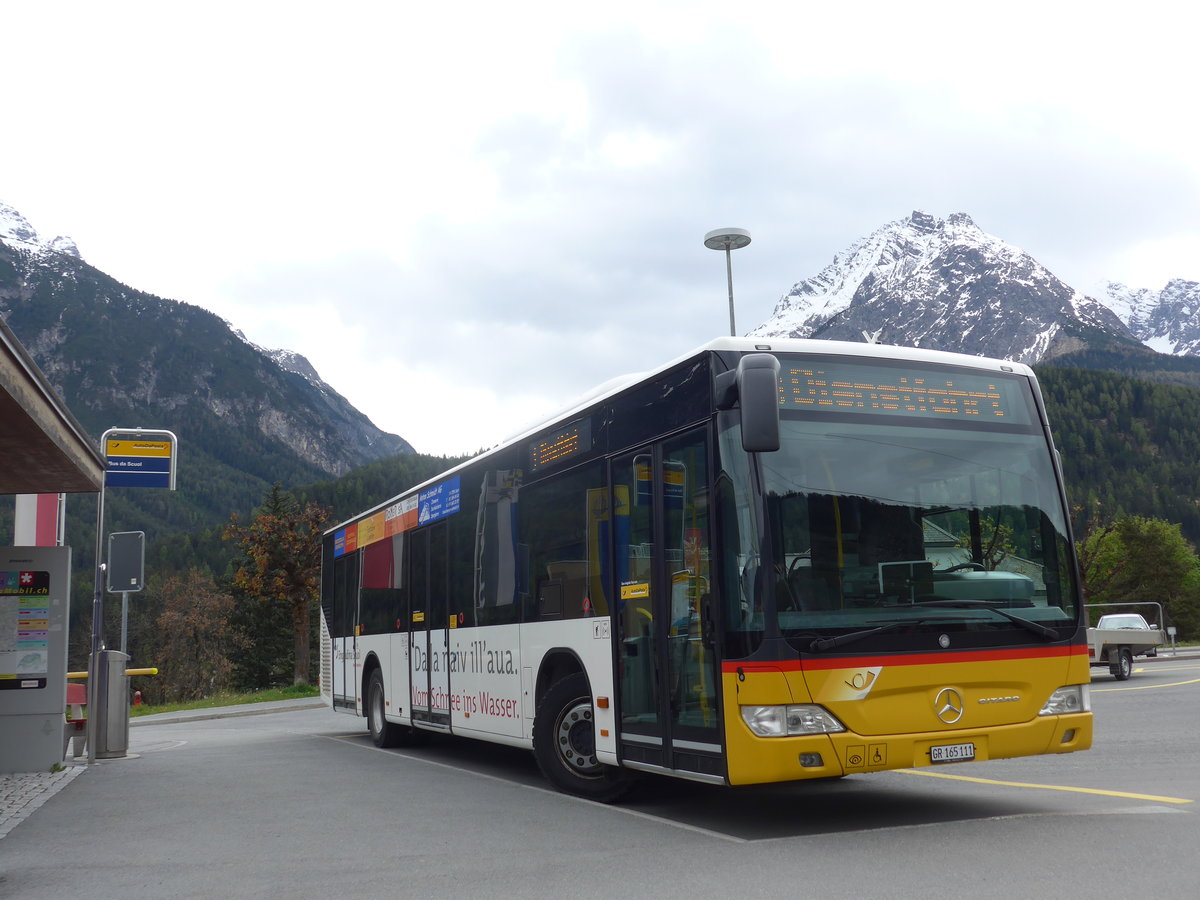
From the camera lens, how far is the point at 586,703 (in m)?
9.28

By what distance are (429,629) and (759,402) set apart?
22.8 feet


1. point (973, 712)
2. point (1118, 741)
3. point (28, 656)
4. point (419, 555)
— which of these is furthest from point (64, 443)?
point (1118, 741)

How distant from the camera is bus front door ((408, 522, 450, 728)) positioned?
12602 mm

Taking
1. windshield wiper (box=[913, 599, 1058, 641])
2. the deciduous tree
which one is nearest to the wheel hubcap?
windshield wiper (box=[913, 599, 1058, 641])

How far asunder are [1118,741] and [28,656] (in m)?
11.3

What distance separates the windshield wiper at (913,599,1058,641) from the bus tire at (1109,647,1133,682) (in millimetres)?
18702

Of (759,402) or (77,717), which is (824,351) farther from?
(77,717)

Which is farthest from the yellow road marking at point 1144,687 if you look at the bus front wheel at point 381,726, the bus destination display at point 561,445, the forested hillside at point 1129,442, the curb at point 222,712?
the forested hillside at point 1129,442

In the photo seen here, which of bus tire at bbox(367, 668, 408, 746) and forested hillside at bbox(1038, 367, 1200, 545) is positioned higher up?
forested hillside at bbox(1038, 367, 1200, 545)

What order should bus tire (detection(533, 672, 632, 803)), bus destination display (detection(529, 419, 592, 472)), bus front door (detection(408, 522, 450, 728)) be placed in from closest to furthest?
1. bus tire (detection(533, 672, 632, 803))
2. bus destination display (detection(529, 419, 592, 472))
3. bus front door (detection(408, 522, 450, 728))

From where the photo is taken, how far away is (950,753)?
7.26 meters

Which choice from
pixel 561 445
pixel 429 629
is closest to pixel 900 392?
Result: pixel 561 445

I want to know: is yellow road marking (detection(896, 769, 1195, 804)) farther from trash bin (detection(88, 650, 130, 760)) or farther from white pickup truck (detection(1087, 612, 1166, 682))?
white pickup truck (detection(1087, 612, 1166, 682))

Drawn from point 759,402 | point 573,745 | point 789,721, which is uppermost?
point 759,402
